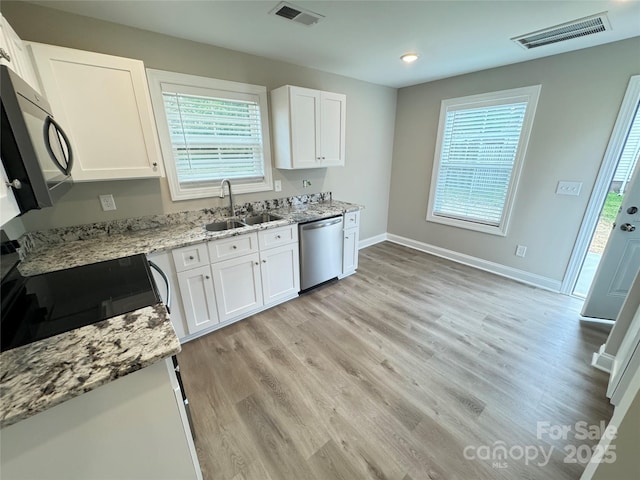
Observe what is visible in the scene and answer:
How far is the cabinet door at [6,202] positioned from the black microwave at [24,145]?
25mm

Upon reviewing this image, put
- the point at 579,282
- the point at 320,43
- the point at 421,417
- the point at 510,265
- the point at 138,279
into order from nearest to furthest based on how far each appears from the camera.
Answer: the point at 138,279, the point at 421,417, the point at 320,43, the point at 579,282, the point at 510,265

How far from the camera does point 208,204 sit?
101 inches

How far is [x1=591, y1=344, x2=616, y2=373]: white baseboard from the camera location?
1.87 metres

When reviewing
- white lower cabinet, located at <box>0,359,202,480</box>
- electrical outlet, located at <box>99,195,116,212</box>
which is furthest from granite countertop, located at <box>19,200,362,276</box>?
white lower cabinet, located at <box>0,359,202,480</box>

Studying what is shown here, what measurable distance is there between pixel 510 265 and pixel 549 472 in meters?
2.48

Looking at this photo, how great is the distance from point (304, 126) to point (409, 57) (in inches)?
49.0

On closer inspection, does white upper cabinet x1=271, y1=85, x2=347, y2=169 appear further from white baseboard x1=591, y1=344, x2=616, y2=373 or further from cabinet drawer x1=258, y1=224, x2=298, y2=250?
white baseboard x1=591, y1=344, x2=616, y2=373

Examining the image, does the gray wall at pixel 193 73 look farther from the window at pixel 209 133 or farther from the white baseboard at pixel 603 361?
the white baseboard at pixel 603 361

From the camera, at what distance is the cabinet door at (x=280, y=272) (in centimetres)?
249

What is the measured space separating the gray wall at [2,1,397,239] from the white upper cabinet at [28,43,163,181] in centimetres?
34

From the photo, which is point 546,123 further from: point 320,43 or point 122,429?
point 122,429

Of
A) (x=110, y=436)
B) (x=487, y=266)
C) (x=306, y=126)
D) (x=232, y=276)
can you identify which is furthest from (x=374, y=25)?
(x=487, y=266)

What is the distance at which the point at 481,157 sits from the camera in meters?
3.30

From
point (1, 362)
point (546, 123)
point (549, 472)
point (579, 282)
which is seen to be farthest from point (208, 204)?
point (579, 282)
